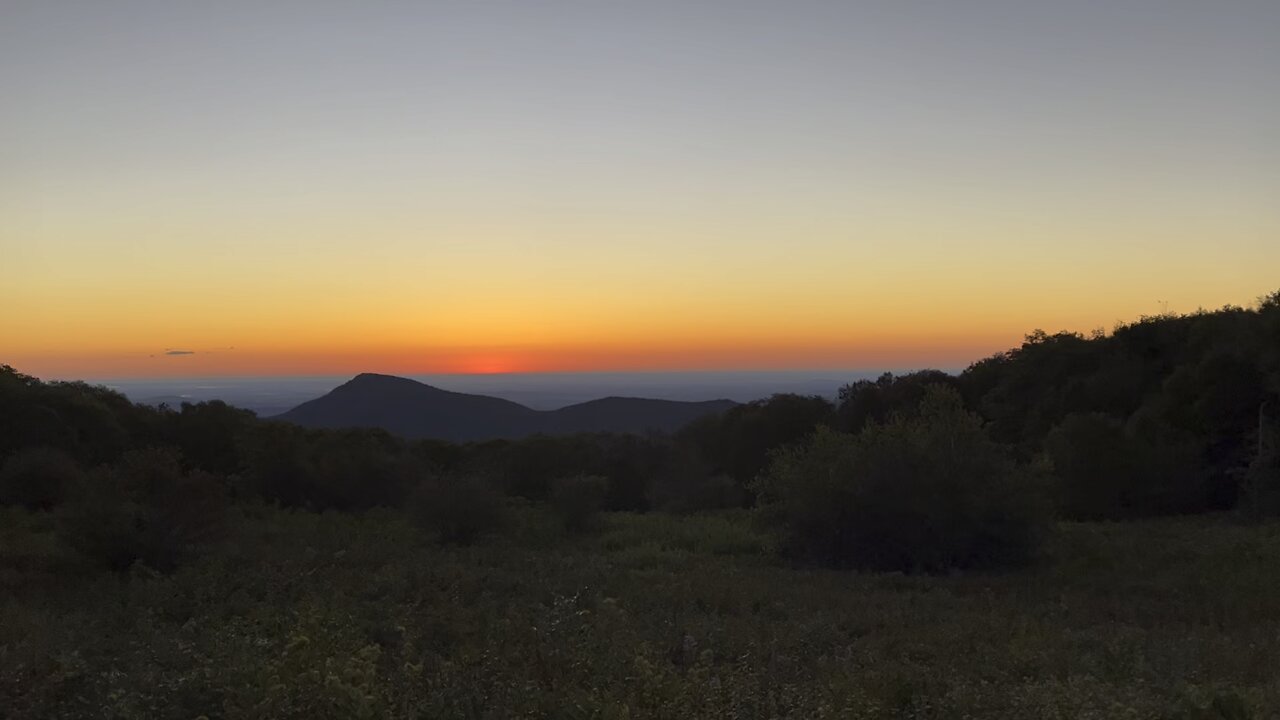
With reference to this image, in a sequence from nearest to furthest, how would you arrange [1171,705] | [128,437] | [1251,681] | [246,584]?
[1171,705] < [1251,681] < [246,584] < [128,437]

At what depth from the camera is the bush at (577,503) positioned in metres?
25.5

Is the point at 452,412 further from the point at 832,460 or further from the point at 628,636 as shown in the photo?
the point at 628,636

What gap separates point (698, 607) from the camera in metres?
11.7

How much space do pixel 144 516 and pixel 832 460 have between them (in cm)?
1262

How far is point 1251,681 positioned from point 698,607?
6175 millimetres

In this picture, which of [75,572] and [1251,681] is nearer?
[1251,681]

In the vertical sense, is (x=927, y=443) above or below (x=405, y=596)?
above

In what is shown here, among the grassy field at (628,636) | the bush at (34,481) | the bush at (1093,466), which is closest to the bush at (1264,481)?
the bush at (1093,466)

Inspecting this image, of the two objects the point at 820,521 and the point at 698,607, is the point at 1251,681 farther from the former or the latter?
the point at 820,521

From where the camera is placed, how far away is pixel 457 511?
21484 millimetres

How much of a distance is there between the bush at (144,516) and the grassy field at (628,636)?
0.53 m

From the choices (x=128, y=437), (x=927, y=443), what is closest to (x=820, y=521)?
(x=927, y=443)

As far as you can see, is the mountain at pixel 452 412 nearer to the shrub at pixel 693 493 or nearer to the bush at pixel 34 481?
the shrub at pixel 693 493

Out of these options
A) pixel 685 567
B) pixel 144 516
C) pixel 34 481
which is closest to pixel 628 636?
pixel 685 567
